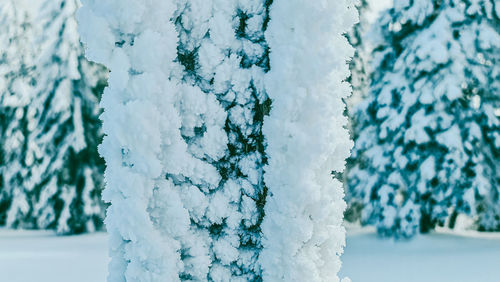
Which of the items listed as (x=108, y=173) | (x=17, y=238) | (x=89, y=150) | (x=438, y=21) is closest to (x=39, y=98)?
(x=89, y=150)

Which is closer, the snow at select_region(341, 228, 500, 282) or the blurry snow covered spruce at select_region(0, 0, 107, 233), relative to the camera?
the snow at select_region(341, 228, 500, 282)

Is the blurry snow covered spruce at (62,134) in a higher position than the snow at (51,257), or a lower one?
higher

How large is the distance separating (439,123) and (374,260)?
A: 3.67 meters

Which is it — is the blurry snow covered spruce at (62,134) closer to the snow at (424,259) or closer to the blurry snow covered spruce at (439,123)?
the snow at (424,259)

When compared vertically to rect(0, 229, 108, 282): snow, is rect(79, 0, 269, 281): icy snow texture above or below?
above

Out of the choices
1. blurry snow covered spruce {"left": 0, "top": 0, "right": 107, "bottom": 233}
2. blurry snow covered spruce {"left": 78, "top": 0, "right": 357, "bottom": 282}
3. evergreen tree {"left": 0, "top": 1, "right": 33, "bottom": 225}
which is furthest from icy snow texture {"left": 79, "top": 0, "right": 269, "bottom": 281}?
evergreen tree {"left": 0, "top": 1, "right": 33, "bottom": 225}

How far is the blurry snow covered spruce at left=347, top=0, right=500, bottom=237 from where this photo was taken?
13.5 meters

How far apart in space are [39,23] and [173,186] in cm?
1853

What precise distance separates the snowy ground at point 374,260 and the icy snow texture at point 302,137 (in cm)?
738

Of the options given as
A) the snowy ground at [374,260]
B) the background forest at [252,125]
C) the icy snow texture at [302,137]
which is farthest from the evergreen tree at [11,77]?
the icy snow texture at [302,137]

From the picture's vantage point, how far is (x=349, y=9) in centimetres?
350

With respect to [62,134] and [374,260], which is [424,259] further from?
[62,134]

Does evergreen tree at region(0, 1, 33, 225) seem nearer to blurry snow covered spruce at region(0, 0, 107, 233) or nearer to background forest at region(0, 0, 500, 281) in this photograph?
background forest at region(0, 0, 500, 281)

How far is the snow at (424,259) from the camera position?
10570 millimetres
